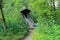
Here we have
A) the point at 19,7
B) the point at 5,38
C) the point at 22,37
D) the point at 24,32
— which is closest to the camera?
the point at 5,38

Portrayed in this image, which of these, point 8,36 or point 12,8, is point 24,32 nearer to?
point 8,36

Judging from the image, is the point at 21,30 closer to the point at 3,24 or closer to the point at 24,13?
the point at 3,24

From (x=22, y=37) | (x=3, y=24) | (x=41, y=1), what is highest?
(x=41, y=1)

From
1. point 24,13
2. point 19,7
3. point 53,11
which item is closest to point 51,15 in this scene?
point 53,11

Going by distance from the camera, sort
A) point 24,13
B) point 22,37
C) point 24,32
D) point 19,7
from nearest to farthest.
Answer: point 22,37 → point 24,32 → point 24,13 → point 19,7

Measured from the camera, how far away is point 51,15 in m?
15.2

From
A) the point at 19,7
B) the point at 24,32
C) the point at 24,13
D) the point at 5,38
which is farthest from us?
the point at 19,7

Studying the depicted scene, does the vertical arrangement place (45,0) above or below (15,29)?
above

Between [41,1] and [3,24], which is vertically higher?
[41,1]

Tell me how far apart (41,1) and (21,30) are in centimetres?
262

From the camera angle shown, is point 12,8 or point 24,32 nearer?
point 24,32

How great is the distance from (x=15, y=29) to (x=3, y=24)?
109 cm

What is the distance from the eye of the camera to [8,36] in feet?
45.4

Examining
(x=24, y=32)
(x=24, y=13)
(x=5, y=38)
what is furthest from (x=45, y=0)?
(x=24, y=13)
